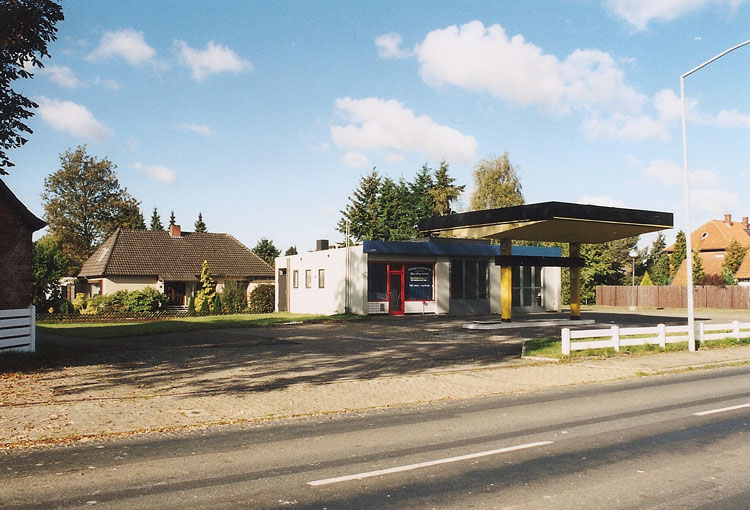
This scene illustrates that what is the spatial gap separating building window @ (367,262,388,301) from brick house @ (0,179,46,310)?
20.5 metres

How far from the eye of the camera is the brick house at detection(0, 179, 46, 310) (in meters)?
20.5

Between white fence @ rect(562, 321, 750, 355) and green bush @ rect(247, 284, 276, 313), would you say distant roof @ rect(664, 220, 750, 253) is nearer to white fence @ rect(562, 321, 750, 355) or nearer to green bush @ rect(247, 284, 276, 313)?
green bush @ rect(247, 284, 276, 313)

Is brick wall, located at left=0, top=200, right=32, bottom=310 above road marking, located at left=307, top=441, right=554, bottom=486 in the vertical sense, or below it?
above

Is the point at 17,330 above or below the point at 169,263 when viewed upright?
below

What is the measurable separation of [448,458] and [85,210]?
7052 cm

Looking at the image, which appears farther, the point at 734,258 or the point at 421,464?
the point at 734,258

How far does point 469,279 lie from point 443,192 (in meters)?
35.3

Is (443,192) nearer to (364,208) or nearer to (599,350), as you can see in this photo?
(364,208)

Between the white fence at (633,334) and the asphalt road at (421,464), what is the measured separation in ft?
25.1

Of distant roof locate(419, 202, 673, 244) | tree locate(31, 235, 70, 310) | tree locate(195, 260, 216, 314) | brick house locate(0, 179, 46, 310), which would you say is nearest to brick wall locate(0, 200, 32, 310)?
brick house locate(0, 179, 46, 310)

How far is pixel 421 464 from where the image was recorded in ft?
24.0

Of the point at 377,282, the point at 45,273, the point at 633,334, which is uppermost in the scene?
the point at 45,273

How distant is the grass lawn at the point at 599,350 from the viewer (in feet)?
62.0

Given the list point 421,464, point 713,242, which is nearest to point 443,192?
point 713,242
